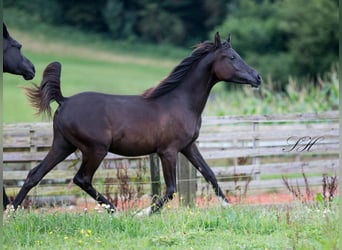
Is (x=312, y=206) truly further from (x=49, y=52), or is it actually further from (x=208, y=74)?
(x=49, y=52)

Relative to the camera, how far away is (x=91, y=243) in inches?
279

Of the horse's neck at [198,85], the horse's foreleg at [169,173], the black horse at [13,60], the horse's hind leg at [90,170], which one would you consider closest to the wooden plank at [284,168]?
the horse's neck at [198,85]

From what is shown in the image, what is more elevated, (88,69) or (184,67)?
(88,69)

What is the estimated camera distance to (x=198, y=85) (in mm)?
9398

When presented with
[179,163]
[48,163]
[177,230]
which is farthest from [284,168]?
[177,230]

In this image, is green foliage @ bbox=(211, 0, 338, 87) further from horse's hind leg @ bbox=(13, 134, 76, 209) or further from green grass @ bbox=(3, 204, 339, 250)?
green grass @ bbox=(3, 204, 339, 250)

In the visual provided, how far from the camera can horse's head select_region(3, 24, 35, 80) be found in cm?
884

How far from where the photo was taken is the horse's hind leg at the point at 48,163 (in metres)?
8.61

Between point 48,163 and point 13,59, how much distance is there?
A: 1.33m

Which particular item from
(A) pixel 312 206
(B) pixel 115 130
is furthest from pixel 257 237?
(B) pixel 115 130

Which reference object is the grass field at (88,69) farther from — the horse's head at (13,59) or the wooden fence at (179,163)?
the horse's head at (13,59)

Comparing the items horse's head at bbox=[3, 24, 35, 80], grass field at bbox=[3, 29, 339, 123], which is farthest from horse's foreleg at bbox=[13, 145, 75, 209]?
grass field at bbox=[3, 29, 339, 123]

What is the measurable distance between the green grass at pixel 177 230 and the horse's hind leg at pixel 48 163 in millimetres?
492

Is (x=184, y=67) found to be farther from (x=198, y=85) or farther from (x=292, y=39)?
(x=292, y=39)
